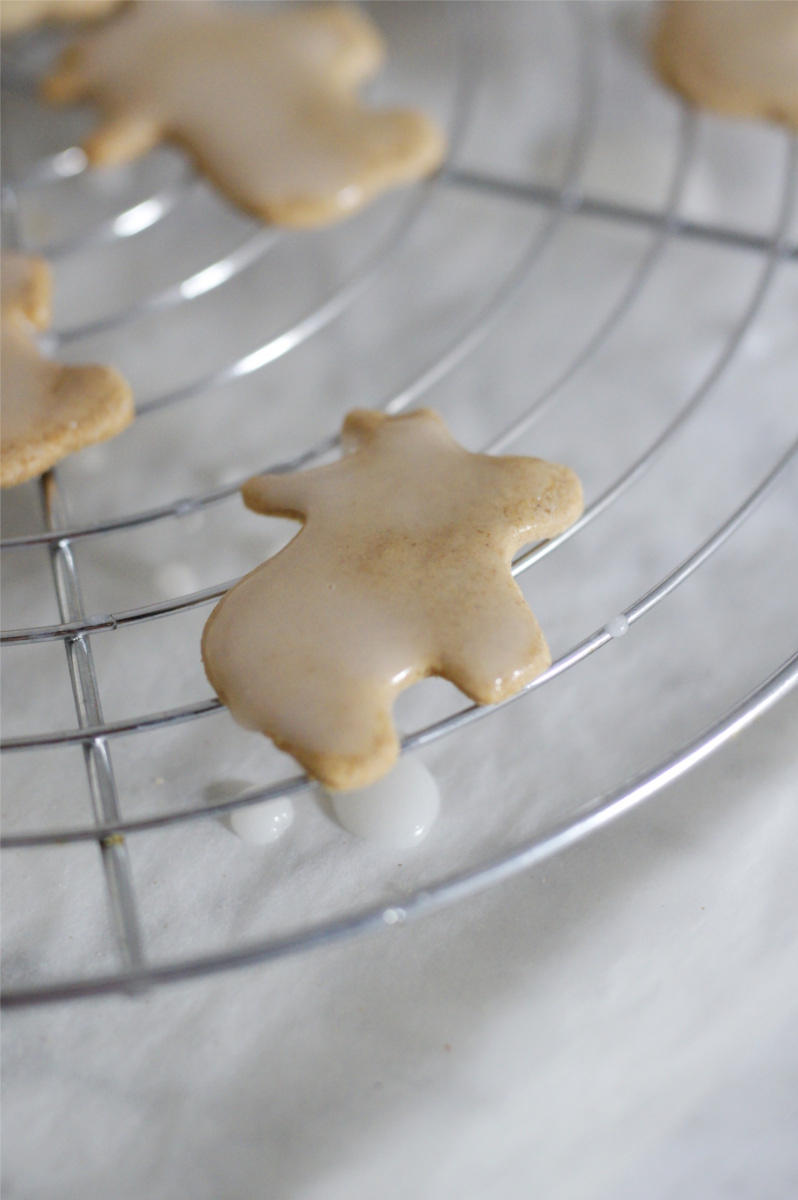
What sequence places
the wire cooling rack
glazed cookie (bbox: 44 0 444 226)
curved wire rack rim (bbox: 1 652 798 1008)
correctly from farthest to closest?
1. glazed cookie (bbox: 44 0 444 226)
2. the wire cooling rack
3. curved wire rack rim (bbox: 1 652 798 1008)

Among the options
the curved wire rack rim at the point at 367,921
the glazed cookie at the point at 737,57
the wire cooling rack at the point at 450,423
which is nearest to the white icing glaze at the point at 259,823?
the wire cooling rack at the point at 450,423

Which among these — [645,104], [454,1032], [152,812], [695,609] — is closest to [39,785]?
[152,812]

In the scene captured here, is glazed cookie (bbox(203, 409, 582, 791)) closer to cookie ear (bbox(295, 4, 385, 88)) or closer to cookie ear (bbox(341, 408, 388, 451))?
cookie ear (bbox(341, 408, 388, 451))

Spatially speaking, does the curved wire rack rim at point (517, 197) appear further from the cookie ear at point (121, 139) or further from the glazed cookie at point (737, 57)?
the cookie ear at point (121, 139)

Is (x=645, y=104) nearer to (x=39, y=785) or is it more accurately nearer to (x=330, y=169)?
(x=330, y=169)

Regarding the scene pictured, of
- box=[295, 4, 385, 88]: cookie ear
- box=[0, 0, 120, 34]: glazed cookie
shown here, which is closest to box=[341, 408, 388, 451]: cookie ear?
box=[295, 4, 385, 88]: cookie ear

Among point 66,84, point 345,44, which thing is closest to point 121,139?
point 66,84
